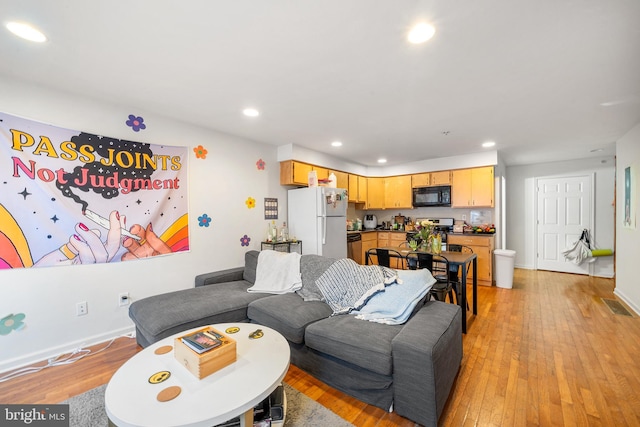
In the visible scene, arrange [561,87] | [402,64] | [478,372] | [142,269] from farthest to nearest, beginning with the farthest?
[142,269]
[561,87]
[478,372]
[402,64]

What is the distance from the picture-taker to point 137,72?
2.07m

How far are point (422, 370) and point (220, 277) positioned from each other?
7.90 feet

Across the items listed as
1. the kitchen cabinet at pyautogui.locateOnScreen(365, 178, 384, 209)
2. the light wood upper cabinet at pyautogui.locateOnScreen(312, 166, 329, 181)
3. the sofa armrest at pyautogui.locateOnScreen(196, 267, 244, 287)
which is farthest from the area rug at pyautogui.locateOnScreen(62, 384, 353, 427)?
the kitchen cabinet at pyautogui.locateOnScreen(365, 178, 384, 209)

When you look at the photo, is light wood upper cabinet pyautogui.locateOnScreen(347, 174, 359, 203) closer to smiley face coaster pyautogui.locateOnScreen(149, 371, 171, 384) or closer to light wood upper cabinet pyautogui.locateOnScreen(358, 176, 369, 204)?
light wood upper cabinet pyautogui.locateOnScreen(358, 176, 369, 204)

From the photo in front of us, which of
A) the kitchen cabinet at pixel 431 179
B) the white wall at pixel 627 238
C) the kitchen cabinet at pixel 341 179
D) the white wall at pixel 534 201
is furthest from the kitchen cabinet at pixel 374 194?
the white wall at pixel 627 238

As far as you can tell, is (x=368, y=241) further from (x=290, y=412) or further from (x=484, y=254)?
(x=290, y=412)

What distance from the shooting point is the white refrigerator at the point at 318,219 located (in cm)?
411

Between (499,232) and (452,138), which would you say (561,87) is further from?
(499,232)

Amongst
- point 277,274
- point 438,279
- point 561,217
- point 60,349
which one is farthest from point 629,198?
point 60,349

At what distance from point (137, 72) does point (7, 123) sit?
1.15 meters

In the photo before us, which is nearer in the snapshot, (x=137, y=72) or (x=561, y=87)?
(x=137, y=72)

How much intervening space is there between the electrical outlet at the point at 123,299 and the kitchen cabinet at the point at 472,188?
517 centimetres

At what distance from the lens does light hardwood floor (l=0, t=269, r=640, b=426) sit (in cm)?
167

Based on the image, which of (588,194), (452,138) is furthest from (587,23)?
(588,194)
